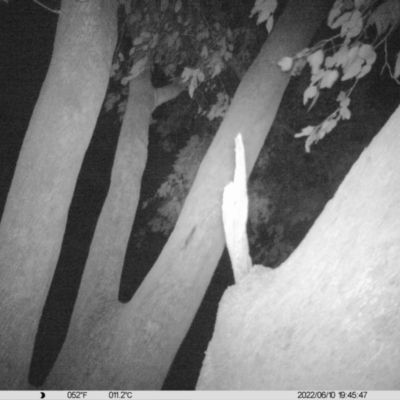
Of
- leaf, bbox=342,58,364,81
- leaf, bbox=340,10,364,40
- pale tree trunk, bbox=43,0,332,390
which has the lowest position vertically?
pale tree trunk, bbox=43,0,332,390

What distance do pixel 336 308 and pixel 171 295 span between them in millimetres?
1304

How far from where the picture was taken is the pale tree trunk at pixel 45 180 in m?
1.98

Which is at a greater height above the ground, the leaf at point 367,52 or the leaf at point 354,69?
the leaf at point 367,52

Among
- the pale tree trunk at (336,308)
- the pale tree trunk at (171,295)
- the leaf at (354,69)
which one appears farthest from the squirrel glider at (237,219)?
the leaf at (354,69)

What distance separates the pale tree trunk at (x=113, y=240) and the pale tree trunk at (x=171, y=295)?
0.02 m

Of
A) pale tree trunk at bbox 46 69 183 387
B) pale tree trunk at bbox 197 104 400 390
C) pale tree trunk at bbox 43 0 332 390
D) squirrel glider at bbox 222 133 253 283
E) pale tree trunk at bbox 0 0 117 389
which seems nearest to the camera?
pale tree trunk at bbox 197 104 400 390

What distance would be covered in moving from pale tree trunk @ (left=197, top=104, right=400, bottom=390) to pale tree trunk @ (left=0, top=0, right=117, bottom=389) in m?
1.32

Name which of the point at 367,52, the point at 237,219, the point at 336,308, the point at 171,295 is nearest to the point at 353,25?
the point at 367,52

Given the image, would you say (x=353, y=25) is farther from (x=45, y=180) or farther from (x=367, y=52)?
(x=45, y=180)

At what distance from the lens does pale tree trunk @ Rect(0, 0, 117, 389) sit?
1981mm

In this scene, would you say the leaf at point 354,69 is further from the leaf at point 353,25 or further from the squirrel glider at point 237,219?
the squirrel glider at point 237,219

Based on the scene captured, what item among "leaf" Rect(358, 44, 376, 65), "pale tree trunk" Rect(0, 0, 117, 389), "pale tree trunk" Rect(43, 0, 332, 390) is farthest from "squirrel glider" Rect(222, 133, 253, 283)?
"pale tree trunk" Rect(0, 0, 117, 389)

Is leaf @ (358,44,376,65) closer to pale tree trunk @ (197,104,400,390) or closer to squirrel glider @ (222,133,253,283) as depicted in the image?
pale tree trunk @ (197,104,400,390)

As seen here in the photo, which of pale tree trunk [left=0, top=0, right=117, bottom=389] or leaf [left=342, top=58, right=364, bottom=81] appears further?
pale tree trunk [left=0, top=0, right=117, bottom=389]
